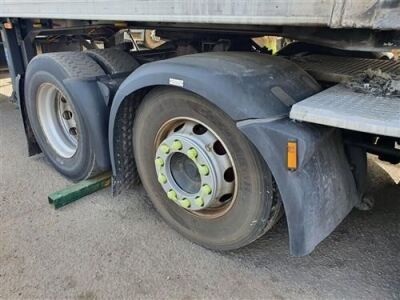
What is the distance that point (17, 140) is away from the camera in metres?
4.18

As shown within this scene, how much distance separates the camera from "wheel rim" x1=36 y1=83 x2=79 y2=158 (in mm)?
3288

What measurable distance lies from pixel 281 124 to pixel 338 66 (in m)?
0.85

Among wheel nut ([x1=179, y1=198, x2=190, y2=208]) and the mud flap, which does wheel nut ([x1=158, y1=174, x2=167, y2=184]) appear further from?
the mud flap

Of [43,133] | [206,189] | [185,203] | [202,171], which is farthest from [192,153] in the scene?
[43,133]

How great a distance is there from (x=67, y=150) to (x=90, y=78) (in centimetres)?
89

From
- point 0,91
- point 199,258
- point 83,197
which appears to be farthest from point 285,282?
point 0,91

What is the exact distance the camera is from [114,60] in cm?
289

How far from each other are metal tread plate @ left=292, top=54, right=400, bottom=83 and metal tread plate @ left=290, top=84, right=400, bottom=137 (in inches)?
14.1

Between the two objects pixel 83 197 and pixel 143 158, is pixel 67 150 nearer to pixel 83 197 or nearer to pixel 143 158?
pixel 83 197

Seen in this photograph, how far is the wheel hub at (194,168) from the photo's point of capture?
2.04 metres

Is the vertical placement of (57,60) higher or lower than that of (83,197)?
higher

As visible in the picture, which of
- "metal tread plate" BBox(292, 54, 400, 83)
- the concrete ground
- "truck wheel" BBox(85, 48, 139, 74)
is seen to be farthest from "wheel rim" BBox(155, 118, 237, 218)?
"truck wheel" BBox(85, 48, 139, 74)

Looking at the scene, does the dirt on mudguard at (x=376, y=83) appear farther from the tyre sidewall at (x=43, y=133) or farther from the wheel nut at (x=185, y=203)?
the tyre sidewall at (x=43, y=133)

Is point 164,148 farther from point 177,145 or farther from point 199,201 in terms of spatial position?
point 199,201
